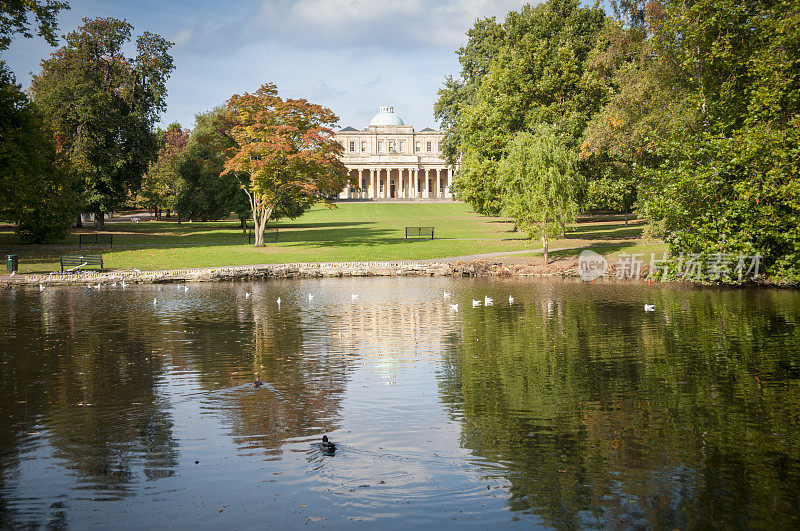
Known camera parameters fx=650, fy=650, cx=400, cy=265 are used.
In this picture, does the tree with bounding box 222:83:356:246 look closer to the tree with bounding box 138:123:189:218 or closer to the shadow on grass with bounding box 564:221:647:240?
the shadow on grass with bounding box 564:221:647:240

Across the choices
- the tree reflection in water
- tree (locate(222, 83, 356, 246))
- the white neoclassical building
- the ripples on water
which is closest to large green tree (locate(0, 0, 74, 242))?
tree (locate(222, 83, 356, 246))

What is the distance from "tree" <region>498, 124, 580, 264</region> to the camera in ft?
114

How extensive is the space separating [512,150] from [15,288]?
2571 cm

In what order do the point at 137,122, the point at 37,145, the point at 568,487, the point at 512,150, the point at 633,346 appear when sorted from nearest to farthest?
the point at 568,487 < the point at 633,346 < the point at 512,150 < the point at 37,145 < the point at 137,122

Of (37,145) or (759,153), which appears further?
(37,145)

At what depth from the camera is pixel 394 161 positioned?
14750 cm

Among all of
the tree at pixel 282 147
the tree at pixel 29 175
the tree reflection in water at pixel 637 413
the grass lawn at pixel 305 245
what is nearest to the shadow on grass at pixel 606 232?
the grass lawn at pixel 305 245

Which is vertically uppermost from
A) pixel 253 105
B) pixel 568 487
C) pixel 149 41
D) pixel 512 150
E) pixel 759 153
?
pixel 149 41

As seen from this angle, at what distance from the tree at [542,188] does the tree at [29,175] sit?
91.2 ft

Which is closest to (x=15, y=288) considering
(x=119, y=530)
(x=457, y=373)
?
(x=457, y=373)

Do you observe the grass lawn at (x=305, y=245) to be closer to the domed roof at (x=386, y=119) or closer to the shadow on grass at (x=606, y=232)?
the shadow on grass at (x=606, y=232)

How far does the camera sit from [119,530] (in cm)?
701

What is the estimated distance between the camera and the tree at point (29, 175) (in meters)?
37.0

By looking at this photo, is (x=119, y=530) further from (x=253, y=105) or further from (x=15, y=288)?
(x=253, y=105)
